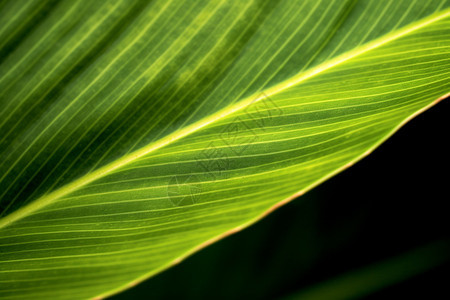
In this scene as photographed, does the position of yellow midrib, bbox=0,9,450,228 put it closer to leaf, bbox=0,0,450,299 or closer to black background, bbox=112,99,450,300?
leaf, bbox=0,0,450,299

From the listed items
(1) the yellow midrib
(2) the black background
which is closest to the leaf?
(1) the yellow midrib

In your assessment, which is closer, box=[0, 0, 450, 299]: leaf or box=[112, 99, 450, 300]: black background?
box=[0, 0, 450, 299]: leaf

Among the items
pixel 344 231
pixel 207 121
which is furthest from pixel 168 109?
pixel 344 231

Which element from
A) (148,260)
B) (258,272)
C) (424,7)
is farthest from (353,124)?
(258,272)

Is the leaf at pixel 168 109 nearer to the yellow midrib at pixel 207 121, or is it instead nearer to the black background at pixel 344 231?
the yellow midrib at pixel 207 121

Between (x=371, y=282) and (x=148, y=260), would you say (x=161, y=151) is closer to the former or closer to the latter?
(x=148, y=260)
